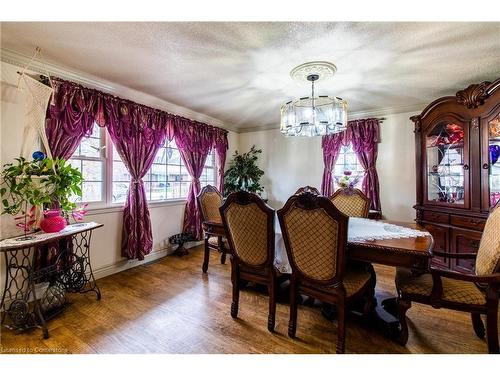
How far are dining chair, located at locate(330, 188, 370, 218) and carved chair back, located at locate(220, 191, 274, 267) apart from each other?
160 cm

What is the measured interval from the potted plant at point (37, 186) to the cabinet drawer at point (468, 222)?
13.1 feet

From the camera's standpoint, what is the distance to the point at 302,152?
14.7 ft

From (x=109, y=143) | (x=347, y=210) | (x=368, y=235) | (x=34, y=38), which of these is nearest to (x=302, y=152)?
(x=347, y=210)

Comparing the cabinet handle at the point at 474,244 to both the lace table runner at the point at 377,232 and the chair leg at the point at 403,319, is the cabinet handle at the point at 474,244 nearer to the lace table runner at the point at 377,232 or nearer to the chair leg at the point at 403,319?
the lace table runner at the point at 377,232

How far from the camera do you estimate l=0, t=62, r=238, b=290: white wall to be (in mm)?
2070

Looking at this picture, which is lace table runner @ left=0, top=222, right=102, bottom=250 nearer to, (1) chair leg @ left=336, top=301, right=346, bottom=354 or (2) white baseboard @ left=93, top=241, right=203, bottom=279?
(2) white baseboard @ left=93, top=241, right=203, bottom=279

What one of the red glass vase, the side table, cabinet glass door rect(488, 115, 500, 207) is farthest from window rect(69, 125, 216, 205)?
cabinet glass door rect(488, 115, 500, 207)

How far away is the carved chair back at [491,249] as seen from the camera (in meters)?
1.42

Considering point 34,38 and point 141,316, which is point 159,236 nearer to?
point 141,316

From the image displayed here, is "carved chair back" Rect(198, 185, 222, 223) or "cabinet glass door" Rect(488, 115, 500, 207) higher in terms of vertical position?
"cabinet glass door" Rect(488, 115, 500, 207)

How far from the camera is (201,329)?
5.95 ft

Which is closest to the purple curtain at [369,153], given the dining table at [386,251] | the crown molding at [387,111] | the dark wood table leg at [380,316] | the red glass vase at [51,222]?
the crown molding at [387,111]

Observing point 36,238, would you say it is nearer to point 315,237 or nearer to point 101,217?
point 101,217
